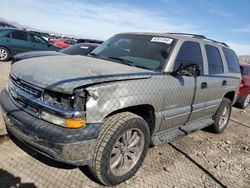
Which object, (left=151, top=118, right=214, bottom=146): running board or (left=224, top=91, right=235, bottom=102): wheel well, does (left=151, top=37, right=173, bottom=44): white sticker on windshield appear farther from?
(left=224, top=91, right=235, bottom=102): wheel well

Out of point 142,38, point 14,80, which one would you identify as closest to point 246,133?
point 142,38

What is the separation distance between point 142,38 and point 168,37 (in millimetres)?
422

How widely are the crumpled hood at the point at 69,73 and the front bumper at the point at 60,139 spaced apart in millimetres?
407

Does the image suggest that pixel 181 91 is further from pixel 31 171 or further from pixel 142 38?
pixel 31 171

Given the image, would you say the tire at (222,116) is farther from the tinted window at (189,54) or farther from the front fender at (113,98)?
the front fender at (113,98)

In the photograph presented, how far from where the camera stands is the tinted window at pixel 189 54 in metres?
4.32

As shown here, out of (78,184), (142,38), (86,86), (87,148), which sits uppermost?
(142,38)

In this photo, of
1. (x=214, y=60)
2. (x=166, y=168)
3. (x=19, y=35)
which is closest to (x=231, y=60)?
(x=214, y=60)

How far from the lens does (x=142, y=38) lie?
464cm

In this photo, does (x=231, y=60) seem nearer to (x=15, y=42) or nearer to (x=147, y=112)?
(x=147, y=112)

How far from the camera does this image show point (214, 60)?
5.47m

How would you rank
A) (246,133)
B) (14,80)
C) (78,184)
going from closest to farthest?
(78,184) < (14,80) < (246,133)

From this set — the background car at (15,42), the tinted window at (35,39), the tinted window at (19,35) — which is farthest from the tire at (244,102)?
the tinted window at (19,35)

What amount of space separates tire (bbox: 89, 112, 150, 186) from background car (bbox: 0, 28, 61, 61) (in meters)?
10.5
